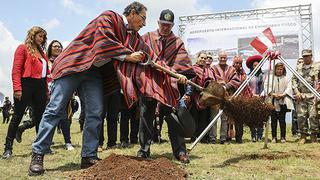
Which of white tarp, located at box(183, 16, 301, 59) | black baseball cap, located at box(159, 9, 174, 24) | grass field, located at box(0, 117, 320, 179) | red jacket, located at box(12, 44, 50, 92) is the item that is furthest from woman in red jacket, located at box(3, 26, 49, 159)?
white tarp, located at box(183, 16, 301, 59)

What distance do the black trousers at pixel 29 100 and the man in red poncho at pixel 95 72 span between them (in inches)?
58.0

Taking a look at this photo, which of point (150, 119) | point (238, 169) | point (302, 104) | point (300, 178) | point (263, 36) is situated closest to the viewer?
point (300, 178)

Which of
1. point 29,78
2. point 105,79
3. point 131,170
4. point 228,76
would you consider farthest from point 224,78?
point 131,170

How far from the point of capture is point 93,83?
4492 millimetres

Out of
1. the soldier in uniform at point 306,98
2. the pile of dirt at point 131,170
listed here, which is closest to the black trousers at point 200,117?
the soldier in uniform at point 306,98

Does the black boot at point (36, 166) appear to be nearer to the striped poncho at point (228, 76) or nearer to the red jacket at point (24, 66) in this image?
the red jacket at point (24, 66)

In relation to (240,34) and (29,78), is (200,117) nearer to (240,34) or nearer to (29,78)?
(29,78)

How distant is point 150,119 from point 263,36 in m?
2.66

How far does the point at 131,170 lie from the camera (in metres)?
3.72

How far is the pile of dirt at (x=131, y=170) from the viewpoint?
3.63 metres

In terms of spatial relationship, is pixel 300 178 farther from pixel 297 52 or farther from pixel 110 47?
pixel 297 52

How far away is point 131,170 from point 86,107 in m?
1.14

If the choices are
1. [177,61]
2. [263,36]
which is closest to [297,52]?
[263,36]

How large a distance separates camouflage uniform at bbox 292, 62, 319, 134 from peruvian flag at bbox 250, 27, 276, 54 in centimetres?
243
